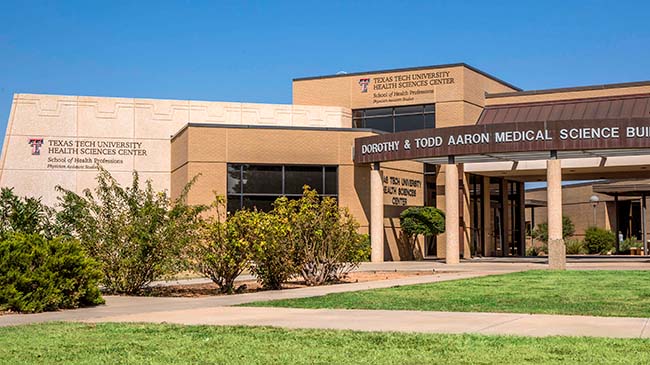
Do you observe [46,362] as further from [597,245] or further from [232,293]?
[597,245]

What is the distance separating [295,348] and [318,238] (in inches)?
533

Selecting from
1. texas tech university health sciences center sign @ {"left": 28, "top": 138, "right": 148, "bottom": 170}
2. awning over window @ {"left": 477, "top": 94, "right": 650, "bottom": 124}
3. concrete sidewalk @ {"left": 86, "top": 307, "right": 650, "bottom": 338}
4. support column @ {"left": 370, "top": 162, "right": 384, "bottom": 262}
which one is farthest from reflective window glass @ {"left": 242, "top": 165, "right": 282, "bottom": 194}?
concrete sidewalk @ {"left": 86, "top": 307, "right": 650, "bottom": 338}

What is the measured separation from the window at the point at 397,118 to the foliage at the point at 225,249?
25.6m

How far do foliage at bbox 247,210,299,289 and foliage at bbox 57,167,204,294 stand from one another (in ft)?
4.83

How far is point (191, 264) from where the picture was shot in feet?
67.9

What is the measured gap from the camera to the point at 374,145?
125 ft

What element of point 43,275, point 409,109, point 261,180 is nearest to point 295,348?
point 43,275

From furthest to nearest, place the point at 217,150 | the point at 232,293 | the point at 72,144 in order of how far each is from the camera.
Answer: the point at 72,144 < the point at 217,150 < the point at 232,293

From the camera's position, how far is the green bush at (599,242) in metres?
59.4

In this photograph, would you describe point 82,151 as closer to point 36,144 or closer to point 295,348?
point 36,144

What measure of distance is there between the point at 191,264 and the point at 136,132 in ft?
73.5

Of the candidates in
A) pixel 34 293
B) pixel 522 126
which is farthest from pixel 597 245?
pixel 34 293

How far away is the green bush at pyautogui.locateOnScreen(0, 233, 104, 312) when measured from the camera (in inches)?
622

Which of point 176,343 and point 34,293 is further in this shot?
point 34,293
